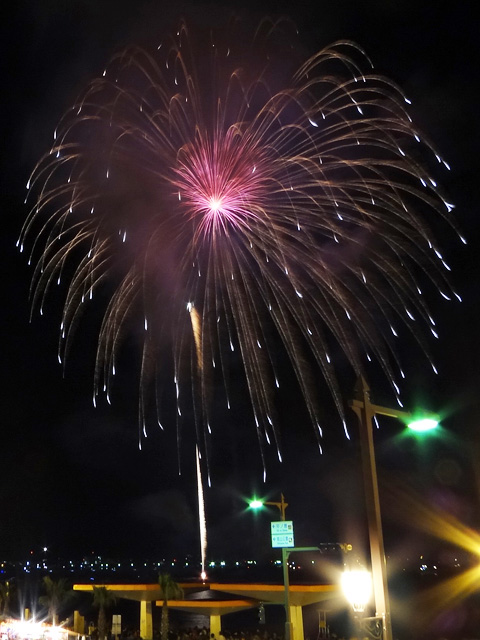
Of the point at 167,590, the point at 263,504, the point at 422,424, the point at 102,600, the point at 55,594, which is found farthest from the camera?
the point at 55,594

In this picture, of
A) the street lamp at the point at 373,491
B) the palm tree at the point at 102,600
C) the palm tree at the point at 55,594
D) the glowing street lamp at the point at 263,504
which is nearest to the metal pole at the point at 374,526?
the street lamp at the point at 373,491

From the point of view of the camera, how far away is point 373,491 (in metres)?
10.4

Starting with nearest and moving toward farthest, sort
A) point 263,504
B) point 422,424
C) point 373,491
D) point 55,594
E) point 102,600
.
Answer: point 373,491
point 422,424
point 263,504
point 102,600
point 55,594

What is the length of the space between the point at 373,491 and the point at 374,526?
1.61ft

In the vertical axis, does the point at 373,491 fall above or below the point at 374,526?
above

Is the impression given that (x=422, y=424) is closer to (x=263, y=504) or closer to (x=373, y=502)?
(x=373, y=502)

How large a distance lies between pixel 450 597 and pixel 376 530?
109945 mm

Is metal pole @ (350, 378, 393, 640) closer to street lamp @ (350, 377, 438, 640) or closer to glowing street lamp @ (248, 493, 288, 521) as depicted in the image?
street lamp @ (350, 377, 438, 640)

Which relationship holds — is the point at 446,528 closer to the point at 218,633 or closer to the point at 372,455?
the point at 218,633

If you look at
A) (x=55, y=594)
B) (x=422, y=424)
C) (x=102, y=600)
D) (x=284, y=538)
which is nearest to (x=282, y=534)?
(x=284, y=538)

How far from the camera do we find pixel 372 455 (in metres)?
10.6

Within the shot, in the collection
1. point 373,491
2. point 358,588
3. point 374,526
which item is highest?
point 373,491

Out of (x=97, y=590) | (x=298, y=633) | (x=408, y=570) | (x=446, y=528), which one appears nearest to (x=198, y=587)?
(x=97, y=590)

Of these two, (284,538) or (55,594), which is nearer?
(284,538)
